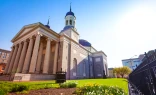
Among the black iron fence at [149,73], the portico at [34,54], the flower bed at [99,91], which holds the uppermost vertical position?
the portico at [34,54]

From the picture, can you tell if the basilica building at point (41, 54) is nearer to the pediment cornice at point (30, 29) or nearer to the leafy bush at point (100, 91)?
the pediment cornice at point (30, 29)

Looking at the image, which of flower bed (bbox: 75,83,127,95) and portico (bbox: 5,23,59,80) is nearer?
flower bed (bbox: 75,83,127,95)

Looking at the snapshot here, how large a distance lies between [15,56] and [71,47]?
16.2 meters

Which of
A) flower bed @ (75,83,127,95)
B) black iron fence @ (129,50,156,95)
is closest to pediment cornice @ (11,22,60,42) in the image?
flower bed @ (75,83,127,95)

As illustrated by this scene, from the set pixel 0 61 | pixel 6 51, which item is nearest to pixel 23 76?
pixel 0 61

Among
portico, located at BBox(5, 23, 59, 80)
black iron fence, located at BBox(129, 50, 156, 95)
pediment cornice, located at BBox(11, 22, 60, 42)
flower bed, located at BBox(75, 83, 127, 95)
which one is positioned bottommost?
flower bed, located at BBox(75, 83, 127, 95)

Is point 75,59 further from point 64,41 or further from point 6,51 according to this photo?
point 6,51

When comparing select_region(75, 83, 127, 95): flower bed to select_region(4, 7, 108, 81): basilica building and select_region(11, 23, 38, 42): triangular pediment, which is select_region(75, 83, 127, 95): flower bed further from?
select_region(11, 23, 38, 42): triangular pediment

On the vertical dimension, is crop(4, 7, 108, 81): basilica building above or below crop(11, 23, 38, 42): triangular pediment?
below

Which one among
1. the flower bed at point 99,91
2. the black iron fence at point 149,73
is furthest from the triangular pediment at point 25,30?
the black iron fence at point 149,73

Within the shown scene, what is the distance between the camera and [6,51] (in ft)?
167

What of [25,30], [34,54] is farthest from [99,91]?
[25,30]

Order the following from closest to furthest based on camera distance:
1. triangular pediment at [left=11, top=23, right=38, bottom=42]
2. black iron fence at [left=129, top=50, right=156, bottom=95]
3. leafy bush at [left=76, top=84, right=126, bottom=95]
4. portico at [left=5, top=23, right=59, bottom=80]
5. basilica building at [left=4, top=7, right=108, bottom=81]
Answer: black iron fence at [left=129, top=50, right=156, bottom=95], leafy bush at [left=76, top=84, right=126, bottom=95], basilica building at [left=4, top=7, right=108, bottom=81], portico at [left=5, top=23, right=59, bottom=80], triangular pediment at [left=11, top=23, right=38, bottom=42]

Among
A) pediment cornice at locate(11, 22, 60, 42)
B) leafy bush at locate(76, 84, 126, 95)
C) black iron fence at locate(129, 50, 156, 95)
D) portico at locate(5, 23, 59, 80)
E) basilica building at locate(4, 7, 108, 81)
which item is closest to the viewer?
black iron fence at locate(129, 50, 156, 95)
